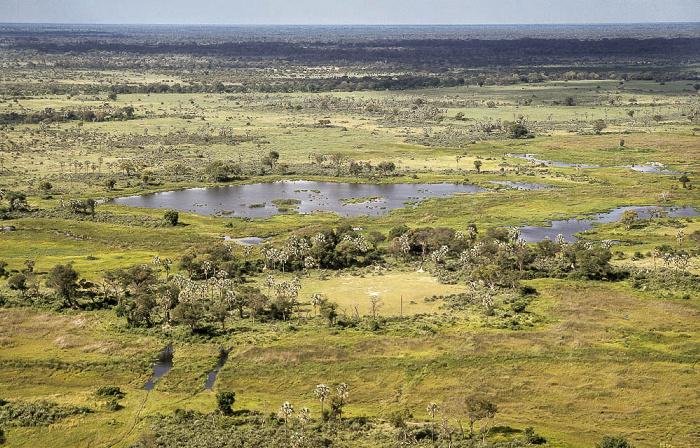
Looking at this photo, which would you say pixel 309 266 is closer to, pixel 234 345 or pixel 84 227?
pixel 234 345

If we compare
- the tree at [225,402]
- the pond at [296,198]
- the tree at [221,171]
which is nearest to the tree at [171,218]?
the pond at [296,198]

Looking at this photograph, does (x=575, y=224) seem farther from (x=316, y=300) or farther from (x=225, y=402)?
(x=225, y=402)

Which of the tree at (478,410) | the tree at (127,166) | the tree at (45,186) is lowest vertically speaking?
the tree at (478,410)

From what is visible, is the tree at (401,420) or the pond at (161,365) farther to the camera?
the pond at (161,365)

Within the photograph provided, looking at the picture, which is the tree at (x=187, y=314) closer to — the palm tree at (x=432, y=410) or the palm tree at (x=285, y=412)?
the palm tree at (x=285, y=412)

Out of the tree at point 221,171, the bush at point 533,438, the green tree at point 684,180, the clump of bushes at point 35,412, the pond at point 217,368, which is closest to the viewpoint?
the bush at point 533,438

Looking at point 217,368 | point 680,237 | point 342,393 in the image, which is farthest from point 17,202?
point 680,237

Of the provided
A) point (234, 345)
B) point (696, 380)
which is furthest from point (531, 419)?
point (234, 345)

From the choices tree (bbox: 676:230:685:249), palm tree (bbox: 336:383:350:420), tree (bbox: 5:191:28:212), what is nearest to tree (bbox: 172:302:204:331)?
palm tree (bbox: 336:383:350:420)
